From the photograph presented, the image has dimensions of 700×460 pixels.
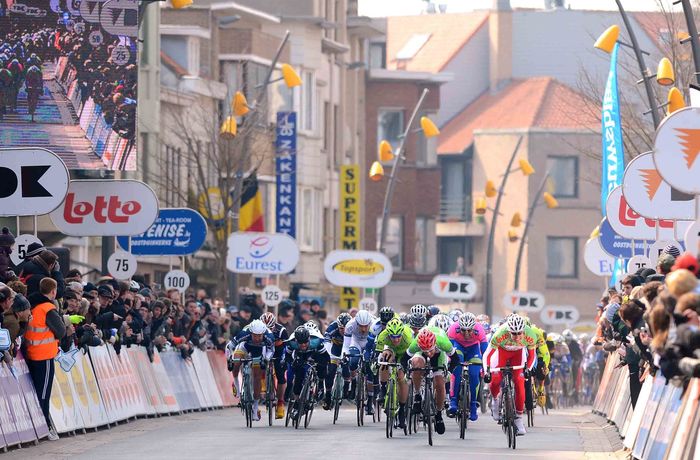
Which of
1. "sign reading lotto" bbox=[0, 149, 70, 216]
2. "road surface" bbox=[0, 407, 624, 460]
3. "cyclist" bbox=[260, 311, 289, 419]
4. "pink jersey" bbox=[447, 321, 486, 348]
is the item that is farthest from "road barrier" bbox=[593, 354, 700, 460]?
"sign reading lotto" bbox=[0, 149, 70, 216]

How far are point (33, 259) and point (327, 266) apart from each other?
26133 mm

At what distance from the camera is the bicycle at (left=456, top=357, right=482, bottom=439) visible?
85.6 ft

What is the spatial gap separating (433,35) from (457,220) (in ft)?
39.7

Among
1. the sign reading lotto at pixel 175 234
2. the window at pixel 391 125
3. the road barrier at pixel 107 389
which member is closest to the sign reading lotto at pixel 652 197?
the road barrier at pixel 107 389

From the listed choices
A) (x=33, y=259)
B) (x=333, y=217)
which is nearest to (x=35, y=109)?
(x=33, y=259)

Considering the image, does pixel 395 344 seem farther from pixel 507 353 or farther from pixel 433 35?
pixel 433 35

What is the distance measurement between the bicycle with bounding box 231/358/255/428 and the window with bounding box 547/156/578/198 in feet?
219

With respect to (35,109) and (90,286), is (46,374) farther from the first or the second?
(35,109)

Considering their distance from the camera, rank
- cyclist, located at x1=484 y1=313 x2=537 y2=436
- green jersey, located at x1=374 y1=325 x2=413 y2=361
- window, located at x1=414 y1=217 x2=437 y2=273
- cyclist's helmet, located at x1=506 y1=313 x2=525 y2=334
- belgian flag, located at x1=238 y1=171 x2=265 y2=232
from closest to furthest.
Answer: cyclist, located at x1=484 y1=313 x2=537 y2=436, cyclist's helmet, located at x1=506 y1=313 x2=525 y2=334, green jersey, located at x1=374 y1=325 x2=413 y2=361, belgian flag, located at x1=238 y1=171 x2=265 y2=232, window, located at x1=414 y1=217 x2=437 y2=273

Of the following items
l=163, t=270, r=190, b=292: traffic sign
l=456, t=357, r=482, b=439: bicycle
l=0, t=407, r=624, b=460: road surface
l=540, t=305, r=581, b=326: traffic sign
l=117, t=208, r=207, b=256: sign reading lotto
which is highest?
l=117, t=208, r=207, b=256: sign reading lotto

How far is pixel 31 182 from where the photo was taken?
24.8 m

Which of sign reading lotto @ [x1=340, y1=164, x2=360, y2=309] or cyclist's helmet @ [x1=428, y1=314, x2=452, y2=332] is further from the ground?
sign reading lotto @ [x1=340, y1=164, x2=360, y2=309]

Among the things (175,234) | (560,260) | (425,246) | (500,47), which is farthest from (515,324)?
(500,47)

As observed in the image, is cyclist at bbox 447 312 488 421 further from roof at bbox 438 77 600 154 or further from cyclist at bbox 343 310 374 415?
roof at bbox 438 77 600 154
